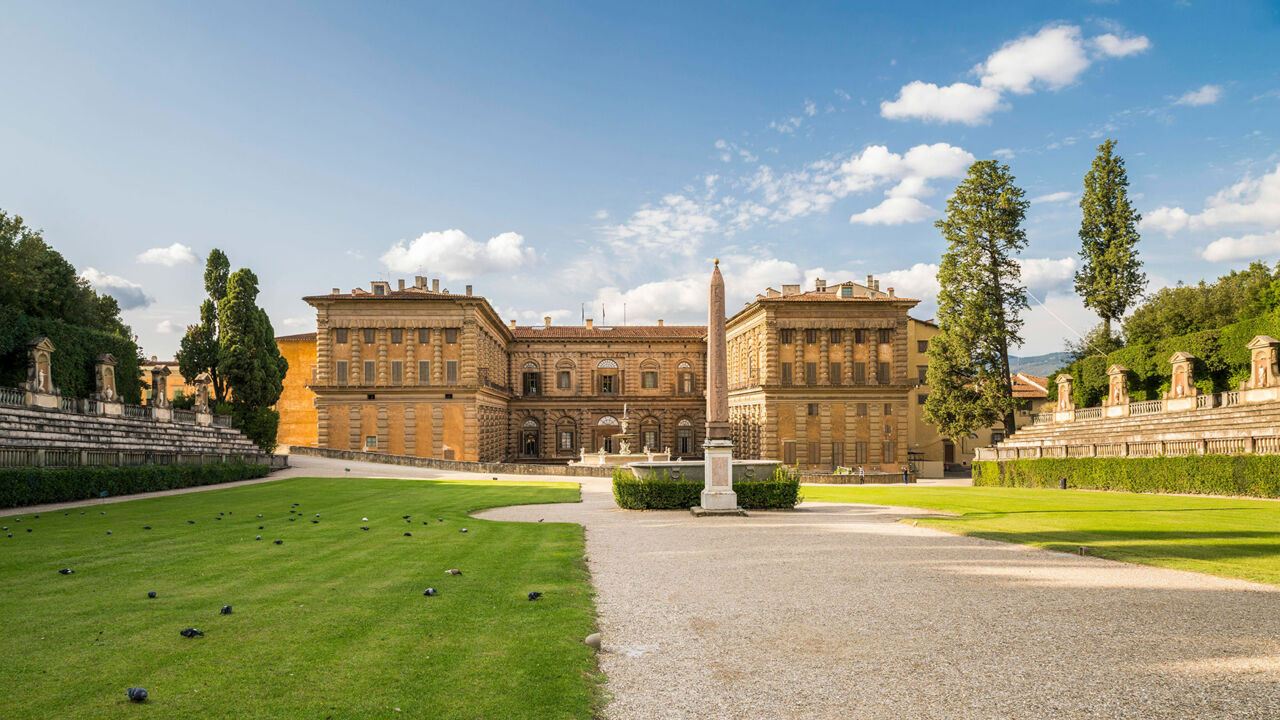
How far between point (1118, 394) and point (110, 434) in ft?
170

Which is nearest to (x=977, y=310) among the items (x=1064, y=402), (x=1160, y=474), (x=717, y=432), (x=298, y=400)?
(x=1064, y=402)

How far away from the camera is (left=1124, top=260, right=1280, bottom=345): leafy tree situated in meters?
44.4

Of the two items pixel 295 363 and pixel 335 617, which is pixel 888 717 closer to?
pixel 335 617

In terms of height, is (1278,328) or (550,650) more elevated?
(1278,328)

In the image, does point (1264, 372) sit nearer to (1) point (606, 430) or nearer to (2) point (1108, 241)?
(2) point (1108, 241)

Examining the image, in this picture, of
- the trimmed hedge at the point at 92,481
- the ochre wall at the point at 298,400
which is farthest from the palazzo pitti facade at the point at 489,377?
the trimmed hedge at the point at 92,481

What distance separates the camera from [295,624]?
6859 mm

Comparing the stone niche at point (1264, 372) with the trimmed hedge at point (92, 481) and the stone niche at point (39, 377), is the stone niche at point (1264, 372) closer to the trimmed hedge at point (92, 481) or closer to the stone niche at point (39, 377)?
the trimmed hedge at point (92, 481)

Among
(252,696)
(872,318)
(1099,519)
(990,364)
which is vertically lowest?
(1099,519)

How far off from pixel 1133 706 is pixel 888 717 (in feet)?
6.59

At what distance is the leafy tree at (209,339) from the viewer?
1657 inches

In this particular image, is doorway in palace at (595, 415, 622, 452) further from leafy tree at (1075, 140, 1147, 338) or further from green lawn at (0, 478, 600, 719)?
green lawn at (0, 478, 600, 719)

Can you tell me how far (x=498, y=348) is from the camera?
62.5 m

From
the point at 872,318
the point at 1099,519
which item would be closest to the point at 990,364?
the point at 872,318
